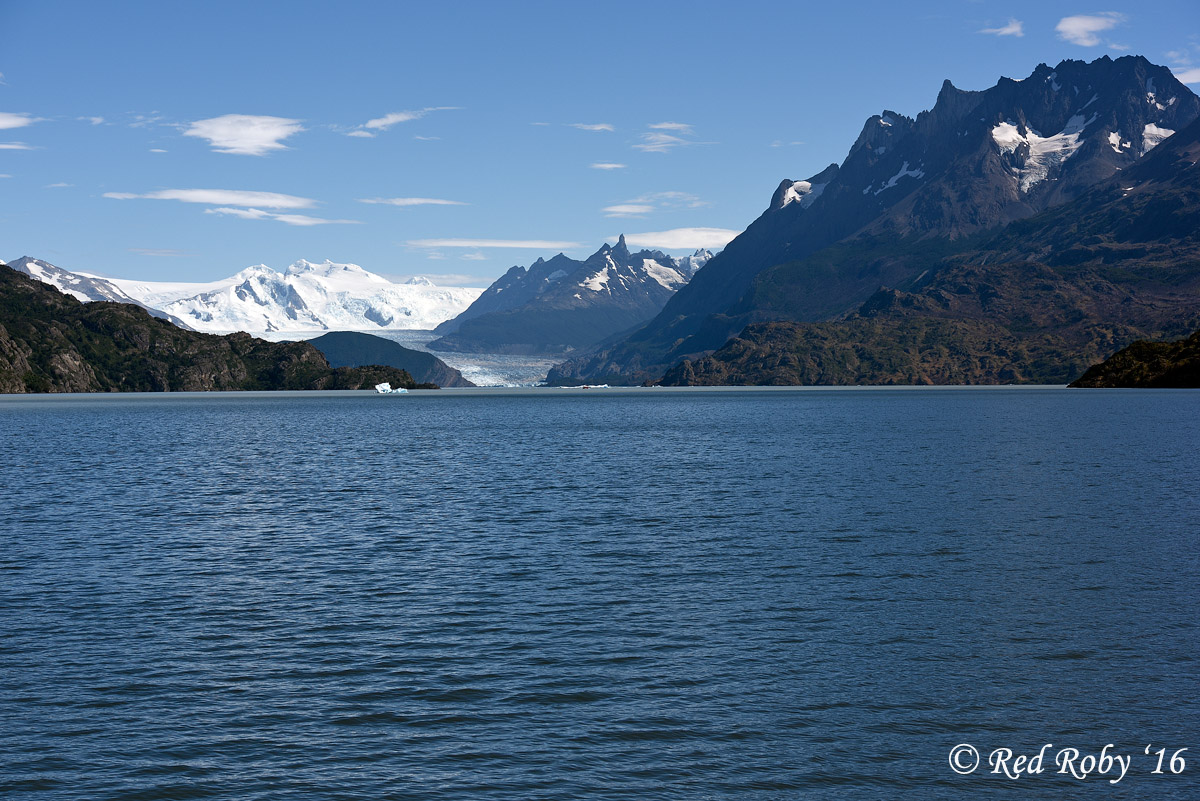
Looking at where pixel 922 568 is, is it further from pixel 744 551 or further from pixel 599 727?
pixel 599 727

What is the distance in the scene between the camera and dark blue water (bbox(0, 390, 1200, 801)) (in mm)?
24984

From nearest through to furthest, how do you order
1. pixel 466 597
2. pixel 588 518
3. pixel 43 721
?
1. pixel 43 721
2. pixel 466 597
3. pixel 588 518

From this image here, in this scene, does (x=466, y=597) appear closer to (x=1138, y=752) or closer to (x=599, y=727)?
(x=599, y=727)

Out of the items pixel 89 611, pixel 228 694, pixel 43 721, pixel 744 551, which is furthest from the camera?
pixel 744 551

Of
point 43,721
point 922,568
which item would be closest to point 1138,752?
point 922,568

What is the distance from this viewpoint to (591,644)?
36000 millimetres

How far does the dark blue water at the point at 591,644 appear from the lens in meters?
25.0

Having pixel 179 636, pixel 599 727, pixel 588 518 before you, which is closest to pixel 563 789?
pixel 599 727

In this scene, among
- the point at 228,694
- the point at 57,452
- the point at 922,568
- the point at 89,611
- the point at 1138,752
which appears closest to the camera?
the point at 1138,752

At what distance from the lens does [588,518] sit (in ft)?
232

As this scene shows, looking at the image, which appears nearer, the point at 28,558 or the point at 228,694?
the point at 228,694

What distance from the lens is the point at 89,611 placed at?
41.1 m

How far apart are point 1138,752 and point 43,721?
29.1 metres

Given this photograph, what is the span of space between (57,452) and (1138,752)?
144 m
